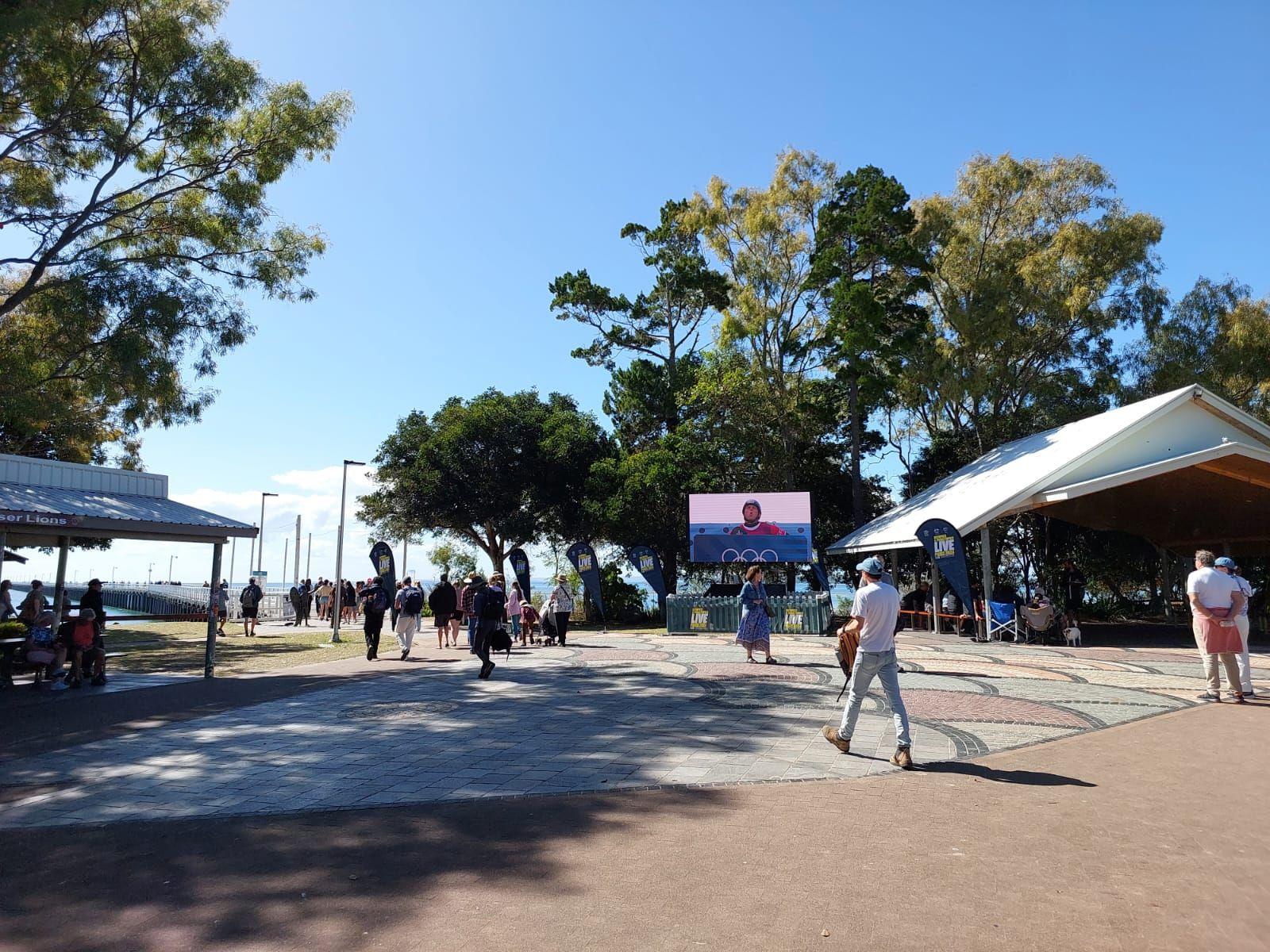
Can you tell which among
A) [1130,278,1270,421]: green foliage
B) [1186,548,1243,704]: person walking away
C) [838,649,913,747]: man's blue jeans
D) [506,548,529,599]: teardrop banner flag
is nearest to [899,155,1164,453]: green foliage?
[1130,278,1270,421]: green foliage

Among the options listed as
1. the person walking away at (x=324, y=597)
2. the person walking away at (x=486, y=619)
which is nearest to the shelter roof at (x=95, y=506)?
the person walking away at (x=486, y=619)

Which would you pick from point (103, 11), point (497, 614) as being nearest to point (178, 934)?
point (497, 614)

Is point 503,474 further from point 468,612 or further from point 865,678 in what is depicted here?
point 865,678

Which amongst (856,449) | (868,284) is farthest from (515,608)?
(868,284)

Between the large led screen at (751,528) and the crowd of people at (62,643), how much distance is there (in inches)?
638

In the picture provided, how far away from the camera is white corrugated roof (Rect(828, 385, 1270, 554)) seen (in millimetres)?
19922

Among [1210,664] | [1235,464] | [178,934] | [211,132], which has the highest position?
[211,132]

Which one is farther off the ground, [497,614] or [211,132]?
[211,132]

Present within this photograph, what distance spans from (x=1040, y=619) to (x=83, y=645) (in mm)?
19106

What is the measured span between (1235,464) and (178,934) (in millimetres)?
22378

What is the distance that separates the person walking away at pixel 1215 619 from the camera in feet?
32.9

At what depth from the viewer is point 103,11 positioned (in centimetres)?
1544

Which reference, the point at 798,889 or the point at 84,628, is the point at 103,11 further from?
the point at 798,889

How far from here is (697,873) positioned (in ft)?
14.7
